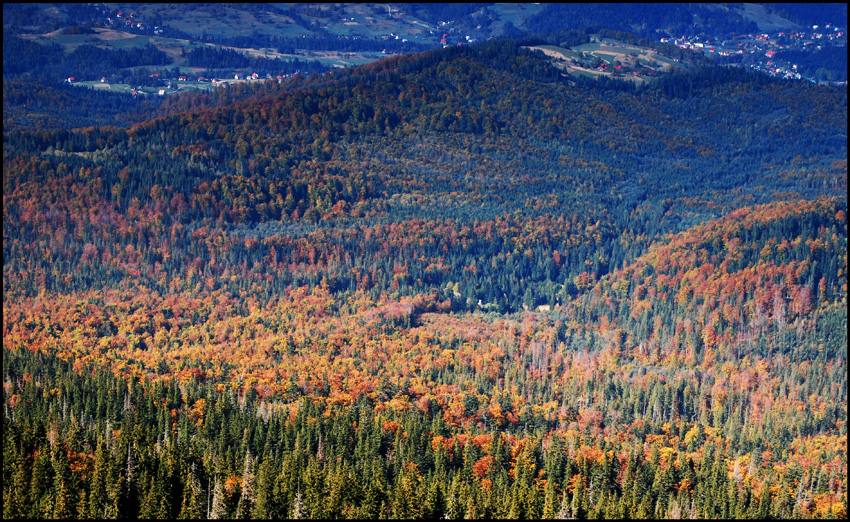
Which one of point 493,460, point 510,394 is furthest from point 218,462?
point 510,394

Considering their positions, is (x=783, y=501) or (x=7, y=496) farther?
(x=783, y=501)

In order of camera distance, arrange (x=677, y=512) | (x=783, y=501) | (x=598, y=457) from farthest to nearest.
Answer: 1. (x=598, y=457)
2. (x=783, y=501)
3. (x=677, y=512)

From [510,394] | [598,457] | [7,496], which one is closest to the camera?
[7,496]

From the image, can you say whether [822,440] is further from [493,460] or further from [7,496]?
[7,496]

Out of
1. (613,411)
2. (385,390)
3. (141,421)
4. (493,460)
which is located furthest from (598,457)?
(141,421)

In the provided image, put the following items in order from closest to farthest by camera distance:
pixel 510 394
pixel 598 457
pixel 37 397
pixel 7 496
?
pixel 7 496
pixel 598 457
pixel 37 397
pixel 510 394

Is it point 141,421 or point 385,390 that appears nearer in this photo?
point 141,421

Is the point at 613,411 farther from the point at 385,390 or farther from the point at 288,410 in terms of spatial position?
the point at 288,410

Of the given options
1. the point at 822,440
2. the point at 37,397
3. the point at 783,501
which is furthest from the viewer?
the point at 822,440
